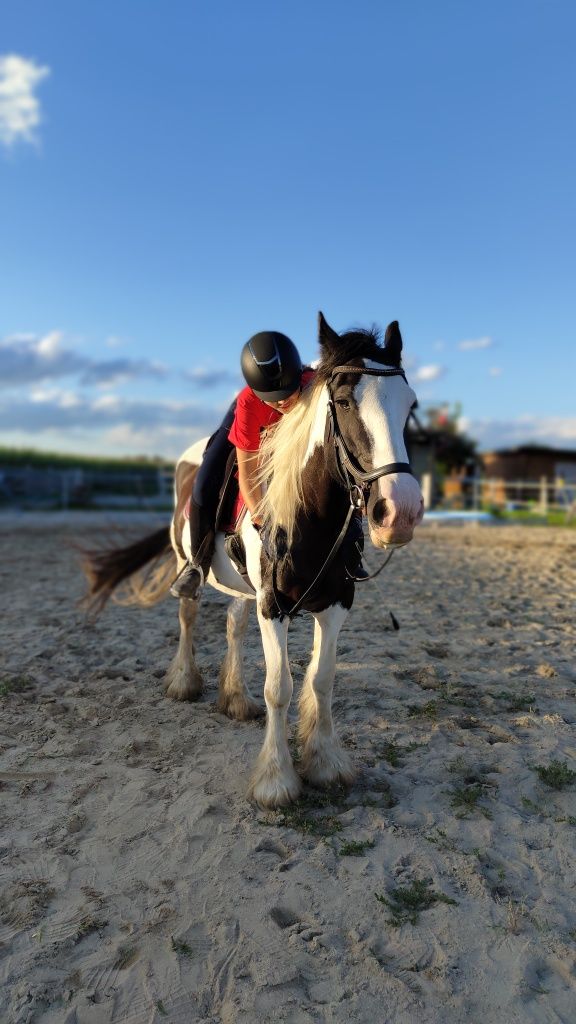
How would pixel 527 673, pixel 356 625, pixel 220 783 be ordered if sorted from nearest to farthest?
pixel 220 783, pixel 527 673, pixel 356 625

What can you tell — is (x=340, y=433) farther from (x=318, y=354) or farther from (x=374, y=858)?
(x=374, y=858)

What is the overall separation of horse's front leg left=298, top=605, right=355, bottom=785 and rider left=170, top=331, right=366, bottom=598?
0.32 m

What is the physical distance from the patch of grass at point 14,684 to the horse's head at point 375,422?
3.26 meters

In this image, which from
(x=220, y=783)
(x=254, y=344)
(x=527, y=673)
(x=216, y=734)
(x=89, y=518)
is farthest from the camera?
(x=89, y=518)

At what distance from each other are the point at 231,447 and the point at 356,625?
8.91ft

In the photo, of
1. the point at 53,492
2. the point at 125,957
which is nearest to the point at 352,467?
the point at 125,957

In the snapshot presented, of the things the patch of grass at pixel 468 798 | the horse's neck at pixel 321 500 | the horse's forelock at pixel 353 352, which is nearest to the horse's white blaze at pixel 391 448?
the horse's forelock at pixel 353 352

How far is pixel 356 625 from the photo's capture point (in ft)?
19.8

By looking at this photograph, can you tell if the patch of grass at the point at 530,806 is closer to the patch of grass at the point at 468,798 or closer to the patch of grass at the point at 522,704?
the patch of grass at the point at 468,798

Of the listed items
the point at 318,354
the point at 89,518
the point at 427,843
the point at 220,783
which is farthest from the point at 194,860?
the point at 89,518

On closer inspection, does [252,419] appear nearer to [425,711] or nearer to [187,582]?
[187,582]

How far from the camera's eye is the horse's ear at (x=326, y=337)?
267 cm

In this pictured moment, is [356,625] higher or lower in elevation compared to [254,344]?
lower

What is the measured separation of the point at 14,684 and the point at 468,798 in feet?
10.9
